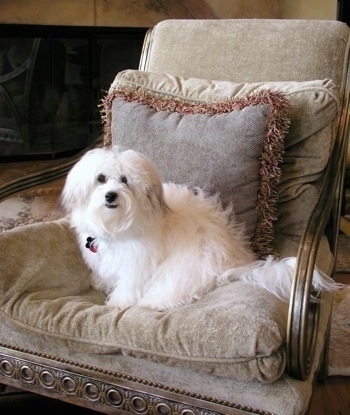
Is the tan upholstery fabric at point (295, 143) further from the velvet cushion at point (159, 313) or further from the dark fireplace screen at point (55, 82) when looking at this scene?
the dark fireplace screen at point (55, 82)

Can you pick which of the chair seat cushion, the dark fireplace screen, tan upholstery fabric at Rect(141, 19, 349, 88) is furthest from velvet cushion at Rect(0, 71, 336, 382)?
the dark fireplace screen

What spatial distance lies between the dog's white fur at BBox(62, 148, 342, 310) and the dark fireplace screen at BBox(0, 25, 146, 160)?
83.5 inches

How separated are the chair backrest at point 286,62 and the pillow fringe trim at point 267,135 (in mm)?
61

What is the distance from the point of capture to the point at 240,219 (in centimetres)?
163

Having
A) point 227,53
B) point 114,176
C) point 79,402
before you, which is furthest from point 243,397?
point 227,53

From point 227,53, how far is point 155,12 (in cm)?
190

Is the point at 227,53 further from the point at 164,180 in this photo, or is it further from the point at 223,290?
the point at 223,290

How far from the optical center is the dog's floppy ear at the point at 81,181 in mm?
1410

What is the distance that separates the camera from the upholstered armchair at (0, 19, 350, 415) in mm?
1204

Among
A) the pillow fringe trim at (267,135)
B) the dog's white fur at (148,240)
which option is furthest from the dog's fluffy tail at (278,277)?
the pillow fringe trim at (267,135)

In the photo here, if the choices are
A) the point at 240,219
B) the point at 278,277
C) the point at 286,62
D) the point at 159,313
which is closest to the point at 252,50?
the point at 286,62

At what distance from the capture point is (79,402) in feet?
4.53

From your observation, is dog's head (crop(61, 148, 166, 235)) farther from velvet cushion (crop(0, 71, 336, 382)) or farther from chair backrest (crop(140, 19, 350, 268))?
chair backrest (crop(140, 19, 350, 268))

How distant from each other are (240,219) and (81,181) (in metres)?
0.46
